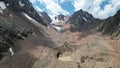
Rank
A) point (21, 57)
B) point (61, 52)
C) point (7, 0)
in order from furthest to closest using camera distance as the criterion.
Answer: point (7, 0) → point (61, 52) → point (21, 57)

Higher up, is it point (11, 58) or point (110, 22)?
point (110, 22)

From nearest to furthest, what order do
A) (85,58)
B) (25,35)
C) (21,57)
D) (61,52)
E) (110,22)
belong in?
(21,57) < (85,58) < (61,52) < (25,35) < (110,22)

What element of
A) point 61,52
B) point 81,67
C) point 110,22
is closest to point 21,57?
point 81,67

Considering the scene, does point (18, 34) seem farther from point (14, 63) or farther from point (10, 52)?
point (14, 63)

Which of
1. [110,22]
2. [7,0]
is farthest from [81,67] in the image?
[110,22]

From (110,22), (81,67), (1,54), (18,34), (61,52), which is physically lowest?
(81,67)

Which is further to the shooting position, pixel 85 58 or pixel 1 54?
pixel 85 58

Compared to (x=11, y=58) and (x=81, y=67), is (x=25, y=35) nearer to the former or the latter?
(x=11, y=58)

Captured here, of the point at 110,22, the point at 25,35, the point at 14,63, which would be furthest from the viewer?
the point at 110,22

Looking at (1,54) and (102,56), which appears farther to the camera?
(102,56)
